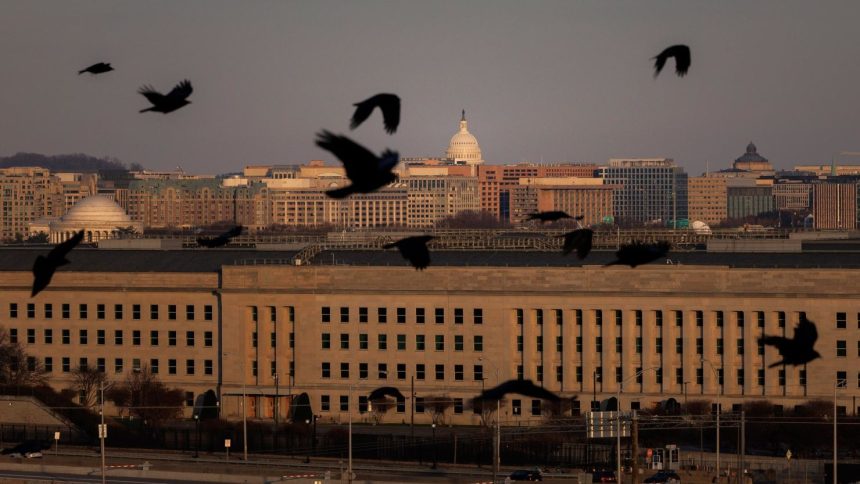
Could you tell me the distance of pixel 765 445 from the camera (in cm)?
7381

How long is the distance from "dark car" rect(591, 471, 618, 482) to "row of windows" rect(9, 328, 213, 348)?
34.6m

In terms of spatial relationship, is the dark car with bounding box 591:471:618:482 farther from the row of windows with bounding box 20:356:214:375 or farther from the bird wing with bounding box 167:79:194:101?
the bird wing with bounding box 167:79:194:101

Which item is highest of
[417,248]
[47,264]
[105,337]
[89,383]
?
[417,248]

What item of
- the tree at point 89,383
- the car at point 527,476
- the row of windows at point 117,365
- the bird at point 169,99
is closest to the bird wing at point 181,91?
the bird at point 169,99

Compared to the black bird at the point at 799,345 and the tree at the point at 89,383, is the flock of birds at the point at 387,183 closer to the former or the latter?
the black bird at the point at 799,345

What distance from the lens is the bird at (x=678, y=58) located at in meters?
16.4

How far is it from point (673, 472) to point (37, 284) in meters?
49.5

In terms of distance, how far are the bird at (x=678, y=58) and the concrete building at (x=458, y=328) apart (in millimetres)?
64951

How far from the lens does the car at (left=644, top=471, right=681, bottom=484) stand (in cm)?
6033

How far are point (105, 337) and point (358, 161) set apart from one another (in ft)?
273

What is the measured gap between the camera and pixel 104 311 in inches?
3802

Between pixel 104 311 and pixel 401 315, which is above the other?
pixel 104 311

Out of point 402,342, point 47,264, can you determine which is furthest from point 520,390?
point 402,342

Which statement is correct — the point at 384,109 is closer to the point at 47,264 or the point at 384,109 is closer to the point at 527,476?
the point at 47,264
